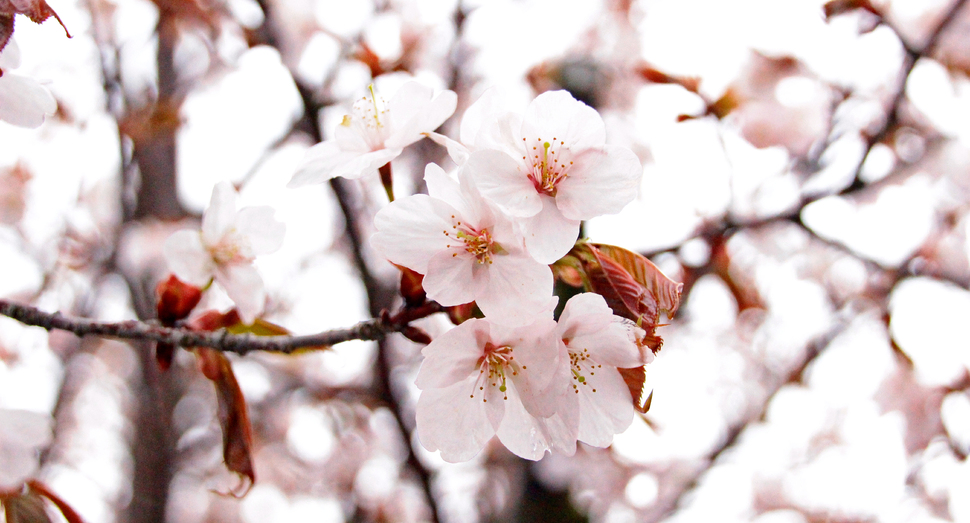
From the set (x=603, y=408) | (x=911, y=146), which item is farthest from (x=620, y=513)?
(x=603, y=408)

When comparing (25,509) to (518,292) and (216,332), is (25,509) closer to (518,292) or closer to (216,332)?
(216,332)

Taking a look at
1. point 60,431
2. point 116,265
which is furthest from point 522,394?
point 60,431

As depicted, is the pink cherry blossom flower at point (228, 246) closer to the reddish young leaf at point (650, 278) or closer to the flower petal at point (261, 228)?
the flower petal at point (261, 228)

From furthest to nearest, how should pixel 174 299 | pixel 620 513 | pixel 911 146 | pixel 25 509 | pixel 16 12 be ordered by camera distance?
pixel 620 513, pixel 911 146, pixel 174 299, pixel 25 509, pixel 16 12

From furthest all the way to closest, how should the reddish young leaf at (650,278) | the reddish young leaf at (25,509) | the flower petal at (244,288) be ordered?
the flower petal at (244,288), the reddish young leaf at (25,509), the reddish young leaf at (650,278)

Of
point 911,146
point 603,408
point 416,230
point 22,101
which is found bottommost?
point 911,146

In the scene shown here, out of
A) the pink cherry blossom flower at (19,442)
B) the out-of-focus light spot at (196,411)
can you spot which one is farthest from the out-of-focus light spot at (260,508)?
the pink cherry blossom flower at (19,442)

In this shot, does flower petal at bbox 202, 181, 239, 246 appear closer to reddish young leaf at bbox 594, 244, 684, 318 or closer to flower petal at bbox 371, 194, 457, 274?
flower petal at bbox 371, 194, 457, 274

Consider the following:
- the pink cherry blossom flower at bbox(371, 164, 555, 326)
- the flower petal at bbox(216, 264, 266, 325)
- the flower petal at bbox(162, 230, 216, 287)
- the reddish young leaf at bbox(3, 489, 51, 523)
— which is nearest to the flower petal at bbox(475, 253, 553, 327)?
the pink cherry blossom flower at bbox(371, 164, 555, 326)

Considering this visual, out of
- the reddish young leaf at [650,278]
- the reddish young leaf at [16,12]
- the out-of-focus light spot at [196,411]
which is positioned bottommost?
the out-of-focus light spot at [196,411]
